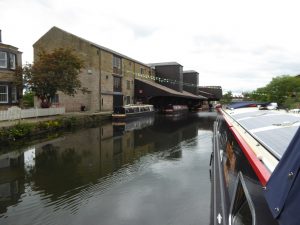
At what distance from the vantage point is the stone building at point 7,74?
61.8 feet

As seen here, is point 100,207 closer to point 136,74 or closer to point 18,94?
point 18,94

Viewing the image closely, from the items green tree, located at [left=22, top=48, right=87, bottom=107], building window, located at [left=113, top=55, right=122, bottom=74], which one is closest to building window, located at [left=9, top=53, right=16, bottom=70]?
green tree, located at [left=22, top=48, right=87, bottom=107]

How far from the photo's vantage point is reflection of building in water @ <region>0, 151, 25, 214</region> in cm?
633

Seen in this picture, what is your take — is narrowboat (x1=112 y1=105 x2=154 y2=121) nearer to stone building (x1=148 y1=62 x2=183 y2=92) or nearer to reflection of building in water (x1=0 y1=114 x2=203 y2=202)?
reflection of building in water (x1=0 y1=114 x2=203 y2=202)

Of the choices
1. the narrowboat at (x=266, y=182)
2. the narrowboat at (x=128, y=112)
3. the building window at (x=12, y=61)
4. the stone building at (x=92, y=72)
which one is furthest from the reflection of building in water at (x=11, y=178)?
the stone building at (x=92, y=72)

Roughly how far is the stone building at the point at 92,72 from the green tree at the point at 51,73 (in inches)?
218

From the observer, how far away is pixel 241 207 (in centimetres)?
277

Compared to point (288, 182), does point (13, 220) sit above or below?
below

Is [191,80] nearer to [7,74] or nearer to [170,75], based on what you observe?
[170,75]

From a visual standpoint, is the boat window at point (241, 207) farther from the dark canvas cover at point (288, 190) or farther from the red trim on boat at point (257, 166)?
the dark canvas cover at point (288, 190)

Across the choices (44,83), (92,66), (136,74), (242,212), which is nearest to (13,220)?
(242,212)

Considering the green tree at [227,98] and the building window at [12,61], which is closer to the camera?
the building window at [12,61]

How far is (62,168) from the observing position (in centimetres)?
905

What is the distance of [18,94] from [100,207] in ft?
56.8
